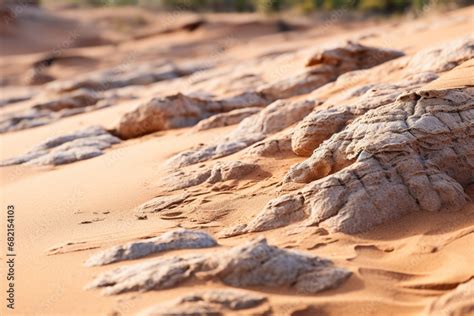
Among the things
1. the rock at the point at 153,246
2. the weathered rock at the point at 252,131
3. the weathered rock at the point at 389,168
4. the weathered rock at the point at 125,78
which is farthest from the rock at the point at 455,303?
the weathered rock at the point at 125,78

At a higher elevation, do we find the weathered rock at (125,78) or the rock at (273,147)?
the weathered rock at (125,78)

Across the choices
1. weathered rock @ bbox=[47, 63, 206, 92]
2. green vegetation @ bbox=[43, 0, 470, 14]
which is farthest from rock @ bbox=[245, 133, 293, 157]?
green vegetation @ bbox=[43, 0, 470, 14]

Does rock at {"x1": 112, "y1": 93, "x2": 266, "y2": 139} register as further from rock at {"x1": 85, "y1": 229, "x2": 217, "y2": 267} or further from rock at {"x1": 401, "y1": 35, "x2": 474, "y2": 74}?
rock at {"x1": 85, "y1": 229, "x2": 217, "y2": 267}

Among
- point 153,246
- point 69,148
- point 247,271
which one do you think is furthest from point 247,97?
point 247,271

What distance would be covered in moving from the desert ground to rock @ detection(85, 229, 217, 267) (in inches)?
0.4

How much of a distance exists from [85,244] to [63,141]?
4182mm

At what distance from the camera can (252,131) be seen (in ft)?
22.9

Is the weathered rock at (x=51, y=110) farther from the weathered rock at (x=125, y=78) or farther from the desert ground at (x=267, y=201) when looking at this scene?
the weathered rock at (x=125, y=78)

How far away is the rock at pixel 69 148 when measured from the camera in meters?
7.91

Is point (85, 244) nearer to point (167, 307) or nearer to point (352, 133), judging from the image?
point (167, 307)

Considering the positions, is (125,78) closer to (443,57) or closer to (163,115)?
(163,115)

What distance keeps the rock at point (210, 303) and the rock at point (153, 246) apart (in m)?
0.75

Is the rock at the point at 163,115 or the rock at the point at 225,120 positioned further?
the rock at the point at 163,115

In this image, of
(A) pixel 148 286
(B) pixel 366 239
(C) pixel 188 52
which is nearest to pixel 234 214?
(B) pixel 366 239
